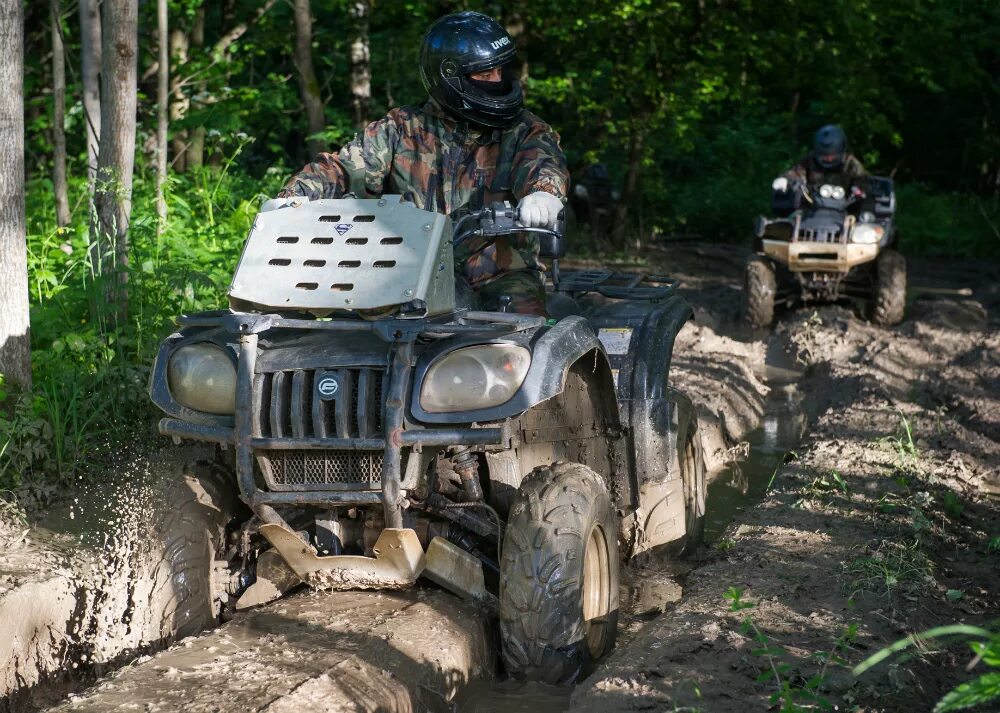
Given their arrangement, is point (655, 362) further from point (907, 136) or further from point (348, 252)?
point (907, 136)

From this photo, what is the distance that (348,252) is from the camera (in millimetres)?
4277

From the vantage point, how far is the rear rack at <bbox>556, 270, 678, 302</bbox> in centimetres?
579

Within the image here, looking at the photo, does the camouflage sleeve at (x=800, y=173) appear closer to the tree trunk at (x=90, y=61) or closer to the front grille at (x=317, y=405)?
the tree trunk at (x=90, y=61)

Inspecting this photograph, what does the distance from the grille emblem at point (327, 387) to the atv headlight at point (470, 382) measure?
272mm

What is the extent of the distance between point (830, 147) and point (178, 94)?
6534mm

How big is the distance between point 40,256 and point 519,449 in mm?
4922

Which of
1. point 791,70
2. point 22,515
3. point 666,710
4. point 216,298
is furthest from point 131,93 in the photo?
point 791,70

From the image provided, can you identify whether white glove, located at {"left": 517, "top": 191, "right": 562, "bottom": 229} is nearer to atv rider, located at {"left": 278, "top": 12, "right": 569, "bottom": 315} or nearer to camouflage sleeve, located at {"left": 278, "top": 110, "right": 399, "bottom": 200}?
atv rider, located at {"left": 278, "top": 12, "right": 569, "bottom": 315}

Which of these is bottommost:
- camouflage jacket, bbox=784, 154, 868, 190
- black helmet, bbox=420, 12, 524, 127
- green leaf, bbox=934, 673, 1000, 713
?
green leaf, bbox=934, 673, 1000, 713

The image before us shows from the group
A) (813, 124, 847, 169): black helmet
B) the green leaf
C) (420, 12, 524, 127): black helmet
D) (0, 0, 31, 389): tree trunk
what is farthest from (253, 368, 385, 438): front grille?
(813, 124, 847, 169): black helmet

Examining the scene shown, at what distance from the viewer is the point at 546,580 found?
405cm

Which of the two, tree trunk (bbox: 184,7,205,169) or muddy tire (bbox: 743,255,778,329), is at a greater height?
tree trunk (bbox: 184,7,205,169)

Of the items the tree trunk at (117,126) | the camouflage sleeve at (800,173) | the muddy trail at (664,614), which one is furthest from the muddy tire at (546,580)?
the camouflage sleeve at (800,173)

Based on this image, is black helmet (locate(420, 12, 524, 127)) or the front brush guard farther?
black helmet (locate(420, 12, 524, 127))
